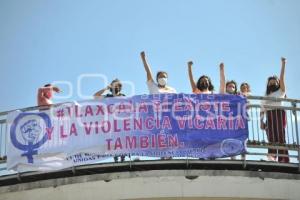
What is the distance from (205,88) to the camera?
1577cm

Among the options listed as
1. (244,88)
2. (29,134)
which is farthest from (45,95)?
(244,88)

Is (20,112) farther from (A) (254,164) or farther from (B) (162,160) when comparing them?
(A) (254,164)

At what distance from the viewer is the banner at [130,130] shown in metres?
15.3

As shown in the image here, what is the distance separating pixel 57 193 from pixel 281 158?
4.45 meters

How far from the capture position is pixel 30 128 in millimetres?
15625

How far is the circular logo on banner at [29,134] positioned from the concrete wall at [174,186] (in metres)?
0.72

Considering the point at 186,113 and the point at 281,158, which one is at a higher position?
the point at 186,113

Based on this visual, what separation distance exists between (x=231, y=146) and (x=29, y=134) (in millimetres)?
3936

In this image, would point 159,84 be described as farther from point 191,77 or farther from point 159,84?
point 191,77

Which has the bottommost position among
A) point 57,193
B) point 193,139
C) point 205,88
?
point 57,193

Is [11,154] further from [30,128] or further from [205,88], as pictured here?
[205,88]

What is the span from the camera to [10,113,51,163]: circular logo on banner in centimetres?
1555

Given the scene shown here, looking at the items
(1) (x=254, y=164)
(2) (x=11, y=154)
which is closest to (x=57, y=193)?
(2) (x=11, y=154)

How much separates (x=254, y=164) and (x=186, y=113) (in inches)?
64.5
